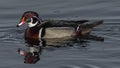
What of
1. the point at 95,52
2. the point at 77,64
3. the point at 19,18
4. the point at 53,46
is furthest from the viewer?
the point at 19,18

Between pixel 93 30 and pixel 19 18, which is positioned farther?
pixel 19 18

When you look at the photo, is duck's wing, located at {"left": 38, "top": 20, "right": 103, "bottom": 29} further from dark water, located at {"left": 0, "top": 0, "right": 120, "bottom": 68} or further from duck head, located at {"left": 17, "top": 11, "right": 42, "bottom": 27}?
duck head, located at {"left": 17, "top": 11, "right": 42, "bottom": 27}

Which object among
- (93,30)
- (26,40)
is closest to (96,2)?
(93,30)

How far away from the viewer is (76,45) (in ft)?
50.1

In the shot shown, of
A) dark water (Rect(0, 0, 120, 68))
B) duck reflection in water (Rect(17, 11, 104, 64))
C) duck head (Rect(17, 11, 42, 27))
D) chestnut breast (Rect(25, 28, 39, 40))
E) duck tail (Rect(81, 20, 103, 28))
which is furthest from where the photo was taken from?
duck head (Rect(17, 11, 42, 27))

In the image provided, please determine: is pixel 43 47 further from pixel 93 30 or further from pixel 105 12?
pixel 105 12

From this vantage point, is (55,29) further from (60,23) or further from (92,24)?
(92,24)

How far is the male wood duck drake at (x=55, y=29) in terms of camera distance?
1608 cm

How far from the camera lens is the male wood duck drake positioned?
16078 mm

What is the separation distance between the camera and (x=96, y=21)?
54.3 ft

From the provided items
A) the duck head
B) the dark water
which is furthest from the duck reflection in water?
the dark water

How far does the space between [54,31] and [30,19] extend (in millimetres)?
1001

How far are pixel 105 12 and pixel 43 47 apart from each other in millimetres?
3491

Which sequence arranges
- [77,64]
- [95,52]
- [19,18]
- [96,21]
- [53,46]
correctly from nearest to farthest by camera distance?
[77,64]
[95,52]
[53,46]
[96,21]
[19,18]
